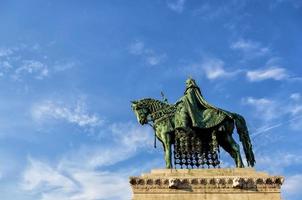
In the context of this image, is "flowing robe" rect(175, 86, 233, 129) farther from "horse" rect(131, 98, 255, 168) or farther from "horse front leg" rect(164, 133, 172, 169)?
"horse front leg" rect(164, 133, 172, 169)

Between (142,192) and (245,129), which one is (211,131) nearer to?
(245,129)

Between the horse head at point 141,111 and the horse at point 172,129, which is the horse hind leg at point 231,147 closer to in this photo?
the horse at point 172,129

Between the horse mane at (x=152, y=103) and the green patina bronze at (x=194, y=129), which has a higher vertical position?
the horse mane at (x=152, y=103)

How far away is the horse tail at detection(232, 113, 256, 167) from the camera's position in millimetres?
41419

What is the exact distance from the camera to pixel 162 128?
42219mm

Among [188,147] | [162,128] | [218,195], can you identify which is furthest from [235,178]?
[162,128]

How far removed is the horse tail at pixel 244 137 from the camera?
41419 millimetres

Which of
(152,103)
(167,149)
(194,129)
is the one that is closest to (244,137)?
(194,129)

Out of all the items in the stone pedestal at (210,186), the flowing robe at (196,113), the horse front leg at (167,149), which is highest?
the flowing robe at (196,113)

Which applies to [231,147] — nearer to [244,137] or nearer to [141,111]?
[244,137]

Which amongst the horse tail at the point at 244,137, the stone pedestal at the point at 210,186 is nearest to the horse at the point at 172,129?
the horse tail at the point at 244,137

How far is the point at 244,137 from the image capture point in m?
42.1

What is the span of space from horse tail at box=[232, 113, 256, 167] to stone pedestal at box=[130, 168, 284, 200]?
9.13ft

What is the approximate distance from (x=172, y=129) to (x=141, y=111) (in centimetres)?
341
